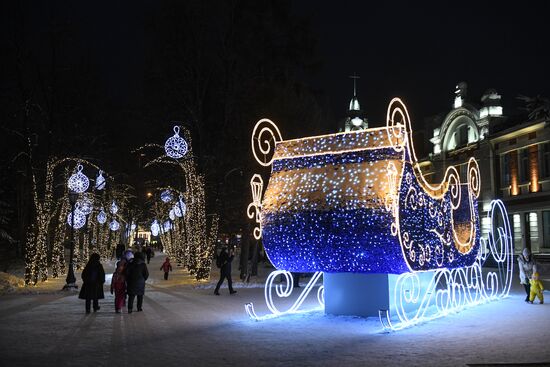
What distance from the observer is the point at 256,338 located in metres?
10.2

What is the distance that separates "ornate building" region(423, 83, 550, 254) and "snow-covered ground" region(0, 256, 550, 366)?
20.4m

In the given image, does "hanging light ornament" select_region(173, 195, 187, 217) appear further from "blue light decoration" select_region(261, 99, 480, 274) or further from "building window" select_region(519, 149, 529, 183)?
"building window" select_region(519, 149, 529, 183)

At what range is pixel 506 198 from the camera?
122ft

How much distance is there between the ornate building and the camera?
33.6 m

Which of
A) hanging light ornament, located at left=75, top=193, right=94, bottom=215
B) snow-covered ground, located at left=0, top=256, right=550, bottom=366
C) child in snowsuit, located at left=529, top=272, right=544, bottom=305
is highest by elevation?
hanging light ornament, located at left=75, top=193, right=94, bottom=215

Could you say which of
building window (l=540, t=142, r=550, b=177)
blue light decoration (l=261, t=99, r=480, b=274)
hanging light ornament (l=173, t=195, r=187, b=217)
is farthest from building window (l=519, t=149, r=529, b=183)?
blue light decoration (l=261, t=99, r=480, b=274)

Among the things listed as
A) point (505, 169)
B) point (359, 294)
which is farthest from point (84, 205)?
point (505, 169)

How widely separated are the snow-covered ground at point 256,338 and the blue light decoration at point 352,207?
1360 mm

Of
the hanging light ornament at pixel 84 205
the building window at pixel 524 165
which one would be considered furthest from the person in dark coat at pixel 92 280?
the building window at pixel 524 165

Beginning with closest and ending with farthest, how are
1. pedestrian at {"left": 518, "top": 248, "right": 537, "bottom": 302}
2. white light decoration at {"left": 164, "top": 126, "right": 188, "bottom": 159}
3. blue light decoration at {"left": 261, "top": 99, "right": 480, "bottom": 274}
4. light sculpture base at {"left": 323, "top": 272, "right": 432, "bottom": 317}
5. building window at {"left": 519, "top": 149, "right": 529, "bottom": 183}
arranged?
blue light decoration at {"left": 261, "top": 99, "right": 480, "bottom": 274} < light sculpture base at {"left": 323, "top": 272, "right": 432, "bottom": 317} < pedestrian at {"left": 518, "top": 248, "right": 537, "bottom": 302} < white light decoration at {"left": 164, "top": 126, "right": 188, "bottom": 159} < building window at {"left": 519, "top": 149, "right": 529, "bottom": 183}

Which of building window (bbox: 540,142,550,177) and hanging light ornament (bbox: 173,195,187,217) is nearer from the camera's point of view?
hanging light ornament (bbox: 173,195,187,217)

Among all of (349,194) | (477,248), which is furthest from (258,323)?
(477,248)

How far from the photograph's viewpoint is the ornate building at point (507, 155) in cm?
3356

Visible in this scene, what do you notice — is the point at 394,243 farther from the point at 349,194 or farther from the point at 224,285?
the point at 224,285
